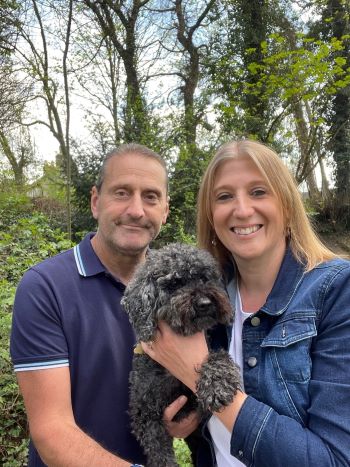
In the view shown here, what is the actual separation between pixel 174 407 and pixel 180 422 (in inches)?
5.1

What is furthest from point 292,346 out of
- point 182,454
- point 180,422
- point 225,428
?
point 182,454

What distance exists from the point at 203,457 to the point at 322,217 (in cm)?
1810

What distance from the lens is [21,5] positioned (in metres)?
10.9

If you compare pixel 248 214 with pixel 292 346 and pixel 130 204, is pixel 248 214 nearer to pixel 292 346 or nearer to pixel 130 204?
pixel 292 346

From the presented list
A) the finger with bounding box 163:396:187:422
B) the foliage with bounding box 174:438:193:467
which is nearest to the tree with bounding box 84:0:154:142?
the foliage with bounding box 174:438:193:467

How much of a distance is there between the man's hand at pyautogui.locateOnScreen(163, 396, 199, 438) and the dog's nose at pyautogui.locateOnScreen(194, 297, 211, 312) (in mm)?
560

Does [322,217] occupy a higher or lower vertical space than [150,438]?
higher

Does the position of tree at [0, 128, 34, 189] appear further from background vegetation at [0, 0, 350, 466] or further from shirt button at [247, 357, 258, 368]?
shirt button at [247, 357, 258, 368]

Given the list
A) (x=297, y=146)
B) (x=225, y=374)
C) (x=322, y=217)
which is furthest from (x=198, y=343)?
(x=322, y=217)

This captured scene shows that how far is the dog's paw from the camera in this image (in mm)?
1945

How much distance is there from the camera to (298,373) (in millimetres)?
1782

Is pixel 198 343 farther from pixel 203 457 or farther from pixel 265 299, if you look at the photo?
pixel 203 457

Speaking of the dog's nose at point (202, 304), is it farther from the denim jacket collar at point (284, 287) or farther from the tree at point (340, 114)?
the tree at point (340, 114)

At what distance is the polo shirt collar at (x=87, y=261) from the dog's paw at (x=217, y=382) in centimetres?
87
